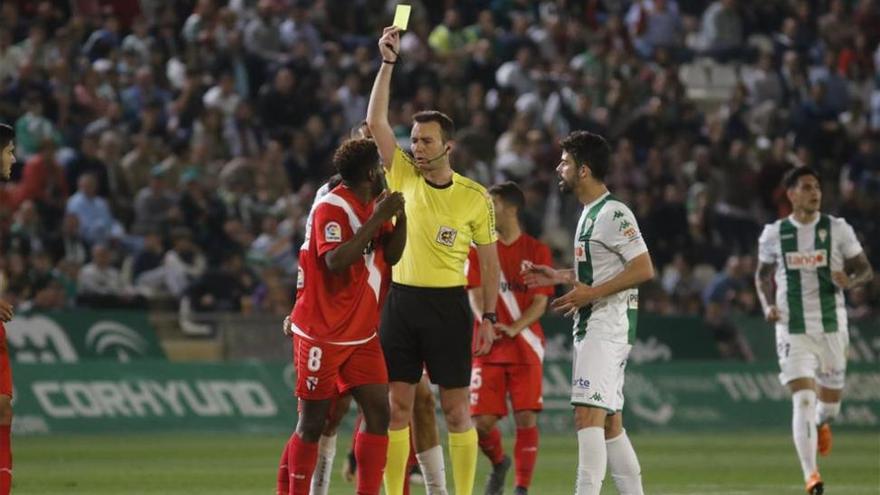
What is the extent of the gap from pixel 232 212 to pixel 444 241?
12.3 metres

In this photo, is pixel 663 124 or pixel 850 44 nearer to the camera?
pixel 663 124

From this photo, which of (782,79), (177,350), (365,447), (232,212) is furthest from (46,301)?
(782,79)

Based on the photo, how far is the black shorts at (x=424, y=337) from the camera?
11445 mm

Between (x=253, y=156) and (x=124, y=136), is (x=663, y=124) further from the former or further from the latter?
(x=124, y=136)

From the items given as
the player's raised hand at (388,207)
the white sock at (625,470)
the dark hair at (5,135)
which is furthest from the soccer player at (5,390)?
the white sock at (625,470)

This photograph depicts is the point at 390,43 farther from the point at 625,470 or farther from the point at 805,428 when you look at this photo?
the point at 805,428

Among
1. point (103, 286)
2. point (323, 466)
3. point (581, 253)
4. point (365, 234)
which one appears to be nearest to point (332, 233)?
point (365, 234)

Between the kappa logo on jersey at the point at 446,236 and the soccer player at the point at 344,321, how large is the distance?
98cm

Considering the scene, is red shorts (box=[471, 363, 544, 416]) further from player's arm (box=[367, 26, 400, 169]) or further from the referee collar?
player's arm (box=[367, 26, 400, 169])

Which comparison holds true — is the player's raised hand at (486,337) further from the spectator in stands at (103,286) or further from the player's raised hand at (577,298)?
the spectator in stands at (103,286)

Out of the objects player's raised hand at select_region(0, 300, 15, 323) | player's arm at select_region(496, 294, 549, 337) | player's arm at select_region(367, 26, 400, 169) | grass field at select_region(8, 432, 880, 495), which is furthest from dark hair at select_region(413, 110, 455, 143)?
grass field at select_region(8, 432, 880, 495)

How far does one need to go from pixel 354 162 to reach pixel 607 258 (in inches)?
69.7

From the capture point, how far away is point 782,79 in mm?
30703

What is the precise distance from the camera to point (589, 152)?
36.2 feet
